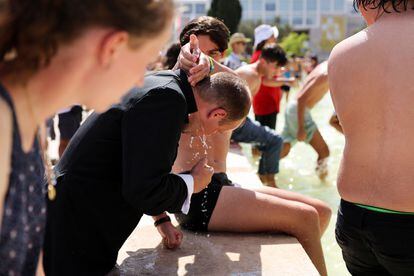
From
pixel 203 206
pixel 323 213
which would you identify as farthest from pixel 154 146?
pixel 323 213

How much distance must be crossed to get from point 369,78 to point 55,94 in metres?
1.37

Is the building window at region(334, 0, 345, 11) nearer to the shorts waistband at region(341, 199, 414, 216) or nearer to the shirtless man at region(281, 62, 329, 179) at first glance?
the shirtless man at region(281, 62, 329, 179)

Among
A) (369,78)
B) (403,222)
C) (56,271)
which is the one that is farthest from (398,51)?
(56,271)

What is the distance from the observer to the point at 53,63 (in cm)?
117

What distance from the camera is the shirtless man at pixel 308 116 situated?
Answer: 260 inches

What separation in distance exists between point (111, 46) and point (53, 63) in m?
0.13

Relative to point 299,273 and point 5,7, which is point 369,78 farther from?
point 5,7

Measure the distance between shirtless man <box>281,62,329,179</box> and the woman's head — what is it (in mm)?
5513

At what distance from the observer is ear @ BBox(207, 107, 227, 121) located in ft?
8.07

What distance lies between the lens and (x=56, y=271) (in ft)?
7.38

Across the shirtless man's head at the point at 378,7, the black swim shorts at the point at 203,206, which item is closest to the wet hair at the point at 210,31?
the black swim shorts at the point at 203,206

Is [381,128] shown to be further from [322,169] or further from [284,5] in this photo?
[284,5]

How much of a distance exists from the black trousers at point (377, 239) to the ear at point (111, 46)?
143 cm

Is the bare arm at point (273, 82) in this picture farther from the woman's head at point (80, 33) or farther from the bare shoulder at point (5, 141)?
the bare shoulder at point (5, 141)
